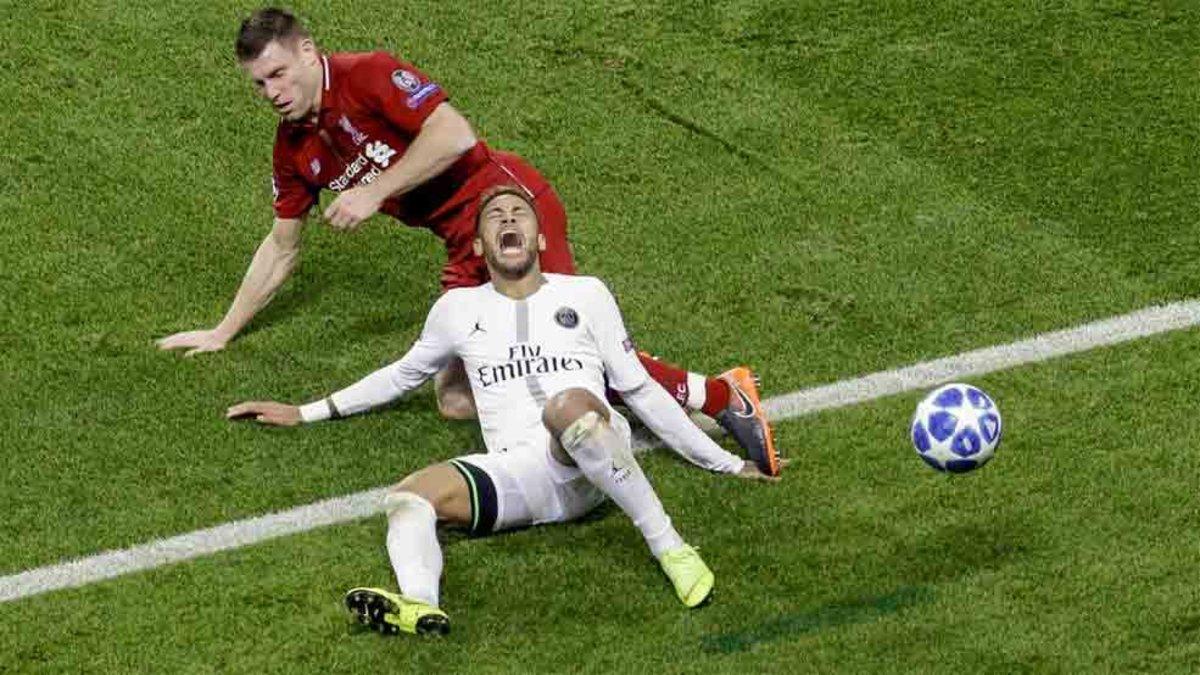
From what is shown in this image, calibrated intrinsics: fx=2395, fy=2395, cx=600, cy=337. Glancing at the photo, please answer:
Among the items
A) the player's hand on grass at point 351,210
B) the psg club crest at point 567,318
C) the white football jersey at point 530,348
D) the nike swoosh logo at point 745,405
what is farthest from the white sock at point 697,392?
the player's hand on grass at point 351,210

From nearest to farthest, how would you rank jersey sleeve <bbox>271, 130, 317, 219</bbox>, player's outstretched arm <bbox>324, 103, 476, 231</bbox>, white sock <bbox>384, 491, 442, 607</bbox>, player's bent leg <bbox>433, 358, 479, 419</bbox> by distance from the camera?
white sock <bbox>384, 491, 442, 607</bbox>, player's outstretched arm <bbox>324, 103, 476, 231</bbox>, player's bent leg <bbox>433, 358, 479, 419</bbox>, jersey sleeve <bbox>271, 130, 317, 219</bbox>

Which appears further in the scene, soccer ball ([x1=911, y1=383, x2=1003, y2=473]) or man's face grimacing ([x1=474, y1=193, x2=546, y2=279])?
man's face grimacing ([x1=474, y1=193, x2=546, y2=279])

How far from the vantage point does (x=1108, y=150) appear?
11.7 meters

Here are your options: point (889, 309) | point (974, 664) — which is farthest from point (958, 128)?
point (974, 664)

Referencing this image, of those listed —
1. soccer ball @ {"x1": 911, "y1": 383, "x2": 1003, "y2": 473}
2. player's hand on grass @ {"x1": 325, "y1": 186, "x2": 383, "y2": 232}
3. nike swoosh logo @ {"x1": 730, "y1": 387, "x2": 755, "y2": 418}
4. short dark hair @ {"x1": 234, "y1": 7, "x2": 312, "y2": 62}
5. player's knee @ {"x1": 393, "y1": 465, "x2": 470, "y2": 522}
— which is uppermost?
short dark hair @ {"x1": 234, "y1": 7, "x2": 312, "y2": 62}

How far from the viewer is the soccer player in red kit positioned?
372 inches

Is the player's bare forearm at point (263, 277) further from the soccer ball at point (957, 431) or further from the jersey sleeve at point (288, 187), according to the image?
the soccer ball at point (957, 431)

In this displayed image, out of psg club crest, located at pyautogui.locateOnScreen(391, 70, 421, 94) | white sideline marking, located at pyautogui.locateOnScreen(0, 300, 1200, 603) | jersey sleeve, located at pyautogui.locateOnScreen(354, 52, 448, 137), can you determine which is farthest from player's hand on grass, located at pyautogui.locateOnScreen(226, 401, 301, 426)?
psg club crest, located at pyautogui.locateOnScreen(391, 70, 421, 94)

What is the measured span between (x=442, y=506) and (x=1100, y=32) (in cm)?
568

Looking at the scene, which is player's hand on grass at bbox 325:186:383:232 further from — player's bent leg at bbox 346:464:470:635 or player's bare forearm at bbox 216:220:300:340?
player's bare forearm at bbox 216:220:300:340

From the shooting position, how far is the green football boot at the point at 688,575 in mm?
8320

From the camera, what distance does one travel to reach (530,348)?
8992 mm

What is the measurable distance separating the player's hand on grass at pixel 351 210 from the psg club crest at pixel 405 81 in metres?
0.62

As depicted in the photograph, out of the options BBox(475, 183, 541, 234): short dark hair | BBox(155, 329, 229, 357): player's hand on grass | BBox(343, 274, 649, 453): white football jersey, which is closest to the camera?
BBox(343, 274, 649, 453): white football jersey
